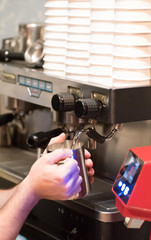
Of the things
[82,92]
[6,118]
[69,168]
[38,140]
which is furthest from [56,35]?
[6,118]

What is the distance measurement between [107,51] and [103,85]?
9cm

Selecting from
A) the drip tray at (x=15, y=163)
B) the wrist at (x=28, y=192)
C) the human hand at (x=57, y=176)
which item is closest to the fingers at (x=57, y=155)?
the human hand at (x=57, y=176)

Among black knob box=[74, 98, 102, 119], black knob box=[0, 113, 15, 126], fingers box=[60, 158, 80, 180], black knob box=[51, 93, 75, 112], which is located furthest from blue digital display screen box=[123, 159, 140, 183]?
black knob box=[0, 113, 15, 126]

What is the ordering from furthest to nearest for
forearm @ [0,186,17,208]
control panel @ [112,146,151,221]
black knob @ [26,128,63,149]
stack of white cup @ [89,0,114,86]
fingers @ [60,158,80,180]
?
black knob @ [26,128,63,149], forearm @ [0,186,17,208], stack of white cup @ [89,0,114,86], fingers @ [60,158,80,180], control panel @ [112,146,151,221]

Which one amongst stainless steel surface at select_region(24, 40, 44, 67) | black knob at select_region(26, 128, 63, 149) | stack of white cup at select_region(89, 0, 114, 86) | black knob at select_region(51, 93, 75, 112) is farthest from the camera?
stainless steel surface at select_region(24, 40, 44, 67)

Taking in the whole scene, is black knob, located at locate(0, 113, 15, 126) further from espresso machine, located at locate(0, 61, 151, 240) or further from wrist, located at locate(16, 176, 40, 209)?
wrist, located at locate(16, 176, 40, 209)

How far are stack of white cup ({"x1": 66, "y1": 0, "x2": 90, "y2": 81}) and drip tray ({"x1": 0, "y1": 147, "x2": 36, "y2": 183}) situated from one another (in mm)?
531

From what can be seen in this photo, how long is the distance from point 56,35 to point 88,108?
31 cm

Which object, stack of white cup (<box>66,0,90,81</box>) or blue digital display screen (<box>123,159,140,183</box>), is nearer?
blue digital display screen (<box>123,159,140,183</box>)

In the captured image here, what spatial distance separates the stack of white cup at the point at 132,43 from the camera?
→ 4.26ft

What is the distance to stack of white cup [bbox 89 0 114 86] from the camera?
133 cm

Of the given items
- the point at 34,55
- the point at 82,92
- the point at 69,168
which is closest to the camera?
the point at 69,168

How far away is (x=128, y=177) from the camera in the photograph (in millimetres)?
1133

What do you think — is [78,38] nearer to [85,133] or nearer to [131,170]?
[85,133]
